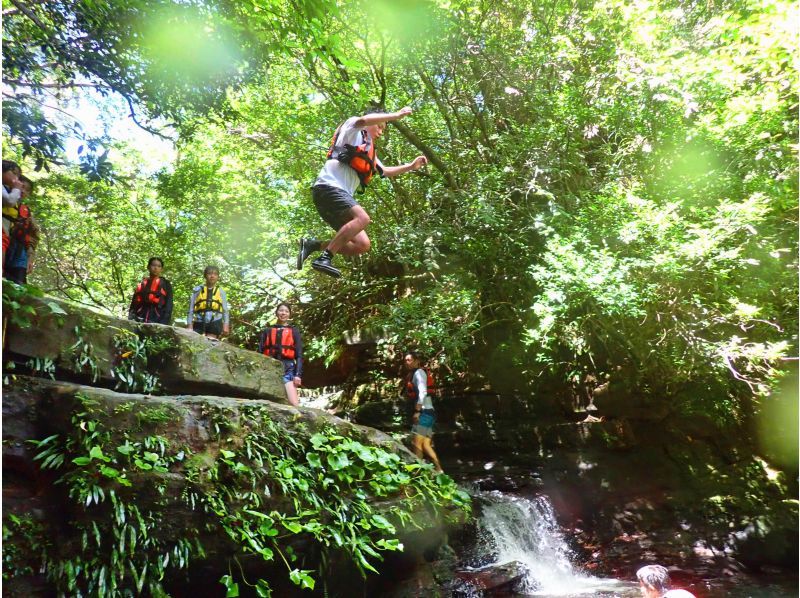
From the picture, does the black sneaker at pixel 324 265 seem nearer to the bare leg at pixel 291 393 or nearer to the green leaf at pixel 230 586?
the green leaf at pixel 230 586

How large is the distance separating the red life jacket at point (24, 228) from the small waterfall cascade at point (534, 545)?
288 inches

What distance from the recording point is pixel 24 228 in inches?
233

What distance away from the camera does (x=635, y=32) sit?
881 centimetres

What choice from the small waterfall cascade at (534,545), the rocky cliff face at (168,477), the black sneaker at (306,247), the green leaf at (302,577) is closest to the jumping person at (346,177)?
the black sneaker at (306,247)

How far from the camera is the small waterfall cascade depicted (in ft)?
26.7

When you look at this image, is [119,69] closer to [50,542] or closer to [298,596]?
A: [50,542]

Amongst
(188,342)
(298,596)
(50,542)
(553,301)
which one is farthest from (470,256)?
(50,542)

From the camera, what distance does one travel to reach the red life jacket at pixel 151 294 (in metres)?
7.83

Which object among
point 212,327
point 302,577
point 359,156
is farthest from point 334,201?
point 212,327

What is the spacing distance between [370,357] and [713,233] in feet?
29.5

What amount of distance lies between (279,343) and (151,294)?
192 cm

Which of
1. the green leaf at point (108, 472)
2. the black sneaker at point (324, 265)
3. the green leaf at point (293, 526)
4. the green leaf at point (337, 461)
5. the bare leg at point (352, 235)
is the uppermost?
the bare leg at point (352, 235)

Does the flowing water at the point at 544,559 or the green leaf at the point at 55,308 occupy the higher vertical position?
the green leaf at the point at 55,308

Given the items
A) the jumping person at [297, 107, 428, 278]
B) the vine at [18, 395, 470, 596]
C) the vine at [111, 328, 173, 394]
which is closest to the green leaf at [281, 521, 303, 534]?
the vine at [18, 395, 470, 596]
